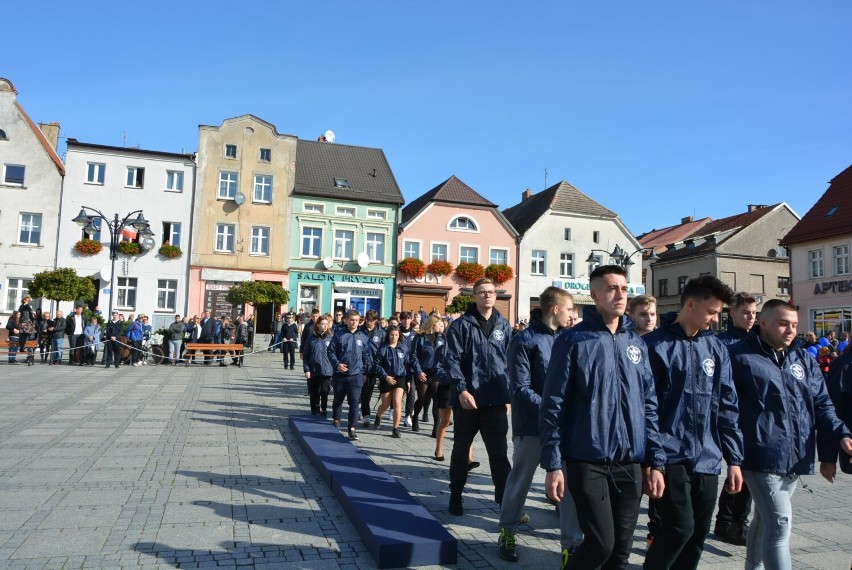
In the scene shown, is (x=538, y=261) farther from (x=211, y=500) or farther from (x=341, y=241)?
(x=211, y=500)

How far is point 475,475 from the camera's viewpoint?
287 inches

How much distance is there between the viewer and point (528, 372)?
16.5 ft

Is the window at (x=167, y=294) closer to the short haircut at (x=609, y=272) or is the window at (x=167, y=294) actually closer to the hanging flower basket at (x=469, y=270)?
the hanging flower basket at (x=469, y=270)

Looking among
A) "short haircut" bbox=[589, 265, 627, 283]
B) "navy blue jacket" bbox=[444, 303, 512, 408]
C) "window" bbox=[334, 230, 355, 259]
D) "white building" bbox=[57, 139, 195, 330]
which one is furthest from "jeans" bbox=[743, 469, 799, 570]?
"window" bbox=[334, 230, 355, 259]

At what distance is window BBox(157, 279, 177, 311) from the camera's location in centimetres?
3353

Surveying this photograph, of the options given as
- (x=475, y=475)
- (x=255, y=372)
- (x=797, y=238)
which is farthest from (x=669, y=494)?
(x=797, y=238)

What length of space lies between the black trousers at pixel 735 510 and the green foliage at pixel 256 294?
26400mm

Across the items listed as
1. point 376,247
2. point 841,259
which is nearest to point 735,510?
point 376,247

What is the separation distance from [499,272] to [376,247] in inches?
291

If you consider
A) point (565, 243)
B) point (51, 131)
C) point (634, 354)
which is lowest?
point (634, 354)

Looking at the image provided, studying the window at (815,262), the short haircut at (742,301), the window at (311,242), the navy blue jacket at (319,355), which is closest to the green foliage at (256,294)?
the window at (311,242)

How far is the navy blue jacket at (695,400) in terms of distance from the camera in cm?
369

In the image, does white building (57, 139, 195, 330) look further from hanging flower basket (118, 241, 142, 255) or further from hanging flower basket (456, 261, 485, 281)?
hanging flower basket (456, 261, 485, 281)

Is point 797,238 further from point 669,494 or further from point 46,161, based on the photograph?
point 46,161
